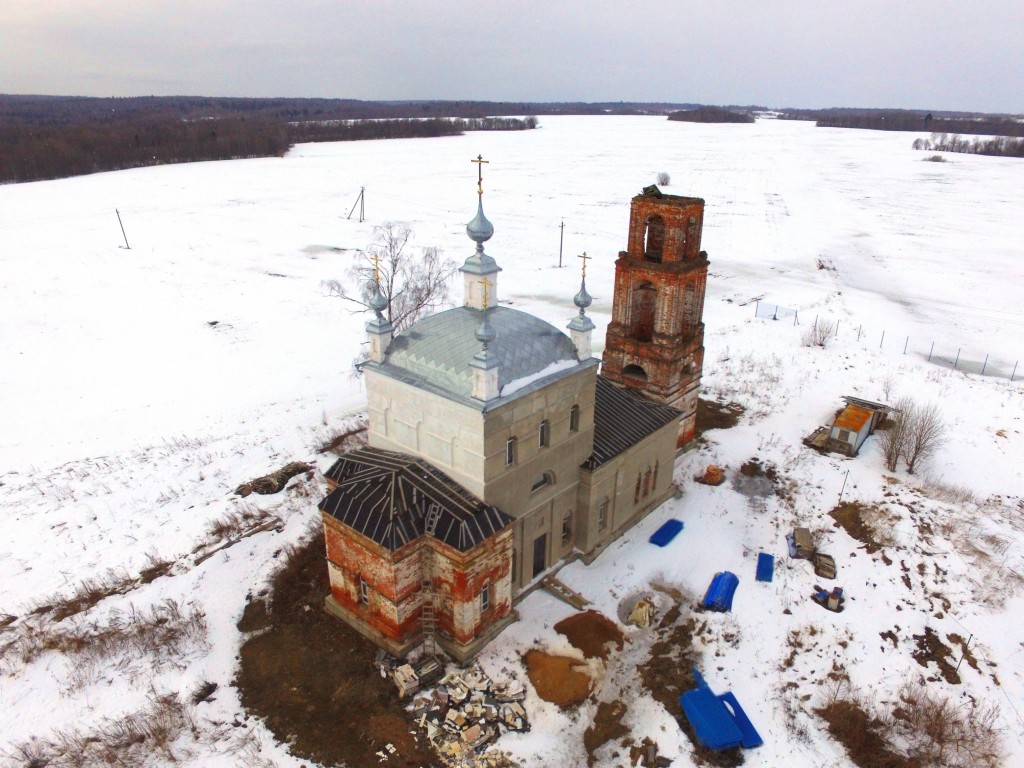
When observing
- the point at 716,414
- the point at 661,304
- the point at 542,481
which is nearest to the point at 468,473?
the point at 542,481

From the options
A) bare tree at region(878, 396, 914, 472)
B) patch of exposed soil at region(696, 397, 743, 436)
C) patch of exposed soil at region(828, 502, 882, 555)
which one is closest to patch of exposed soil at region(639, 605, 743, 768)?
patch of exposed soil at region(828, 502, 882, 555)

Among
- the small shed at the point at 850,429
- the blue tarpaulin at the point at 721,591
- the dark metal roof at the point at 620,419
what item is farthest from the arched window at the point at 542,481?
the small shed at the point at 850,429

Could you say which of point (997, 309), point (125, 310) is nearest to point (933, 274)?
point (997, 309)

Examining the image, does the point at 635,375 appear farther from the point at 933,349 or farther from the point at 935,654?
the point at 933,349

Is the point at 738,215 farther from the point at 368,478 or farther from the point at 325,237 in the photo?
the point at 368,478

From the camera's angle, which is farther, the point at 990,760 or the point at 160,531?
the point at 160,531

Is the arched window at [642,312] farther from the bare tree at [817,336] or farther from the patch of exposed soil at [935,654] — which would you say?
the bare tree at [817,336]
